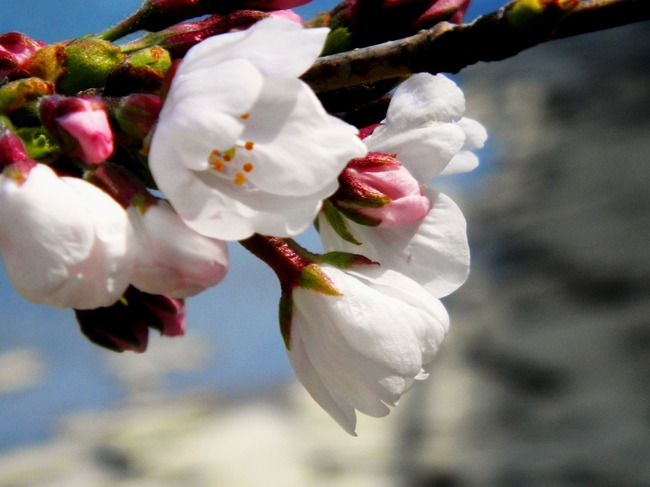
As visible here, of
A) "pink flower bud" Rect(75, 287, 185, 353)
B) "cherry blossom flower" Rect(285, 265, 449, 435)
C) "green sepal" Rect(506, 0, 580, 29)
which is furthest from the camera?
"pink flower bud" Rect(75, 287, 185, 353)

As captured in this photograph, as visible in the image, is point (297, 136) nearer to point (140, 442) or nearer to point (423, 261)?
point (423, 261)

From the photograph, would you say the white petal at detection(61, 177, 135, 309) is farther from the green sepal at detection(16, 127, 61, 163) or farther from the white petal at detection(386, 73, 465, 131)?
the white petal at detection(386, 73, 465, 131)

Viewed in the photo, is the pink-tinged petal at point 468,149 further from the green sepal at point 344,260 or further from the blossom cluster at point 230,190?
the green sepal at point 344,260

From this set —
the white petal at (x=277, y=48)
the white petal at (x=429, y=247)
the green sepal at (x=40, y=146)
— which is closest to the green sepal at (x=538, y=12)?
the white petal at (x=277, y=48)

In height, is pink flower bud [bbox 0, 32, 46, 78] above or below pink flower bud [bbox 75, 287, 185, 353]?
above

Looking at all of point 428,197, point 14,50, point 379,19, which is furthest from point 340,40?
point 14,50

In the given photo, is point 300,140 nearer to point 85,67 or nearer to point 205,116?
point 205,116

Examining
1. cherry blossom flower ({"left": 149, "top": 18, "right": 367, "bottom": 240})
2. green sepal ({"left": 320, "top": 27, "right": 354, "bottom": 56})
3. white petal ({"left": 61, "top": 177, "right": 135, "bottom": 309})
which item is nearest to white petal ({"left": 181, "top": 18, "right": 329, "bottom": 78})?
cherry blossom flower ({"left": 149, "top": 18, "right": 367, "bottom": 240})
